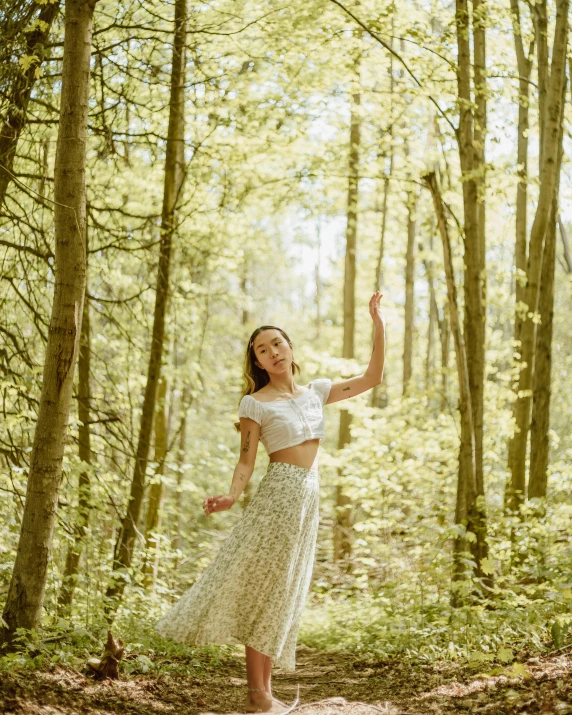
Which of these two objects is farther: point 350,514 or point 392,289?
point 392,289

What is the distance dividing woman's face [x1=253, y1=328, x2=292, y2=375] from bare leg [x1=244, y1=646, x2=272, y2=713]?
1503mm

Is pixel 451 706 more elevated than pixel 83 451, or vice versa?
pixel 83 451

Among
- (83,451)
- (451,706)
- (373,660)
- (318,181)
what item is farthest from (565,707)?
(318,181)

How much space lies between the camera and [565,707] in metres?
3.10

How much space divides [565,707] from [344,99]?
33.2 feet

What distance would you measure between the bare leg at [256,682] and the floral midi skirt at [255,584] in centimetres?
7

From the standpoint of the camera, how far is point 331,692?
Answer: 4848mm

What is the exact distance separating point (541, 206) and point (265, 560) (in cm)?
528

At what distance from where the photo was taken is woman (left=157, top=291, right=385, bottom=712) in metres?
3.90

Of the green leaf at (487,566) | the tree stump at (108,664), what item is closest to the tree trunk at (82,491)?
the tree stump at (108,664)

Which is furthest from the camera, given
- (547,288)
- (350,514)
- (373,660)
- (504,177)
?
(350,514)

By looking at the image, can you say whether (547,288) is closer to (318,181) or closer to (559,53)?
(559,53)

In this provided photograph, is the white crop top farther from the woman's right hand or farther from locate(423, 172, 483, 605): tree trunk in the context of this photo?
locate(423, 172, 483, 605): tree trunk

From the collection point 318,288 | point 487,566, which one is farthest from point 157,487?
point 318,288
